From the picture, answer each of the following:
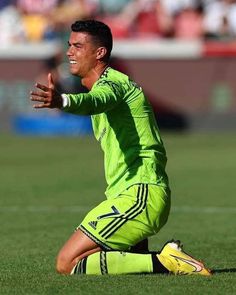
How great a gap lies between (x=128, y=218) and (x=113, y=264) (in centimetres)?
37

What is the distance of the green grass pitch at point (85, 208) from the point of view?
7812 mm

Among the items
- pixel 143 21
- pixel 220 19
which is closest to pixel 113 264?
pixel 220 19

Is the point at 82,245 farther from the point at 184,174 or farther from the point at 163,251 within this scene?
the point at 184,174

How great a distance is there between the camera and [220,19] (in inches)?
1080

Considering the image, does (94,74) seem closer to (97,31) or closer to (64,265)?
(97,31)

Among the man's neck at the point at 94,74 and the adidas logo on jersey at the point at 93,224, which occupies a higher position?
the man's neck at the point at 94,74

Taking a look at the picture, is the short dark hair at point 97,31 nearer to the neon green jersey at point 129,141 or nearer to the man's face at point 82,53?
the man's face at point 82,53

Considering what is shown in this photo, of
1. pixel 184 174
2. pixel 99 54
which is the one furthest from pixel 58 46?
pixel 99 54

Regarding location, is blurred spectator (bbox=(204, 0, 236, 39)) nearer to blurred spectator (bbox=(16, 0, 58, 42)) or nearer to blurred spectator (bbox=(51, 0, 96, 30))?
blurred spectator (bbox=(51, 0, 96, 30))

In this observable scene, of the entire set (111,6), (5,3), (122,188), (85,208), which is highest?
(122,188)

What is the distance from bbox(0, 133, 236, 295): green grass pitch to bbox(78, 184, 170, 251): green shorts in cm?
32

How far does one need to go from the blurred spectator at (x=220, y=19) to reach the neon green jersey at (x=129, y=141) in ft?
61.7

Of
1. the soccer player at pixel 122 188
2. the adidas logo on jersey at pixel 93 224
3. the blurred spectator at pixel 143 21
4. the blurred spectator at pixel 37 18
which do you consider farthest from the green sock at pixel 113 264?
the blurred spectator at pixel 37 18

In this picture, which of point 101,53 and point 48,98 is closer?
point 48,98
